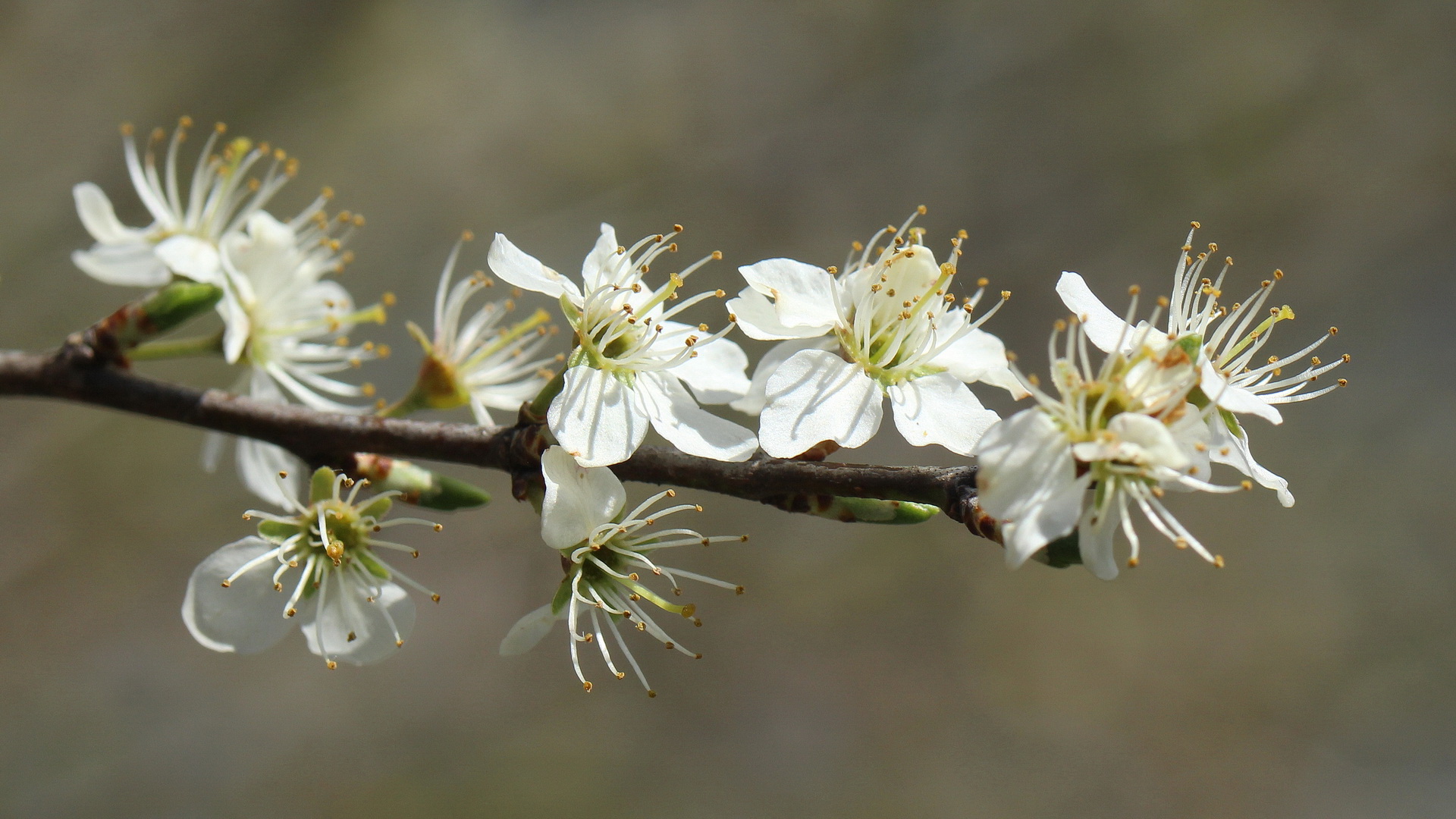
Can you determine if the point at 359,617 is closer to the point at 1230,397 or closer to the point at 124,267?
the point at 124,267

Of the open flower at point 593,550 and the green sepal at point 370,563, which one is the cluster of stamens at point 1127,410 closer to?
the open flower at point 593,550

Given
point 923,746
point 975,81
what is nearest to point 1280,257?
point 975,81

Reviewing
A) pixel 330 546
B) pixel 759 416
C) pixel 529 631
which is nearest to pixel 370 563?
pixel 330 546

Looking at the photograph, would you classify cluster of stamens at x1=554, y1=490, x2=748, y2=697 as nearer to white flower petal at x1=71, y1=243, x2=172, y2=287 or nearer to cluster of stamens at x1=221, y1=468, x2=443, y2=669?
cluster of stamens at x1=221, y1=468, x2=443, y2=669

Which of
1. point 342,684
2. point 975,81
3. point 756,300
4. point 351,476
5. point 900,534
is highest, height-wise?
point 975,81

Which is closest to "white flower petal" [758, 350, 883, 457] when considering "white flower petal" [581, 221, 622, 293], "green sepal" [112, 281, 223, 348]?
"white flower petal" [581, 221, 622, 293]

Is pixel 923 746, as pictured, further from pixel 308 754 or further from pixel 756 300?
pixel 756 300

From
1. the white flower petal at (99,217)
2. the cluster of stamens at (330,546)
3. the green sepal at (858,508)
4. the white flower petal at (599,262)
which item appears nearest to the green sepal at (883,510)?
the green sepal at (858,508)
